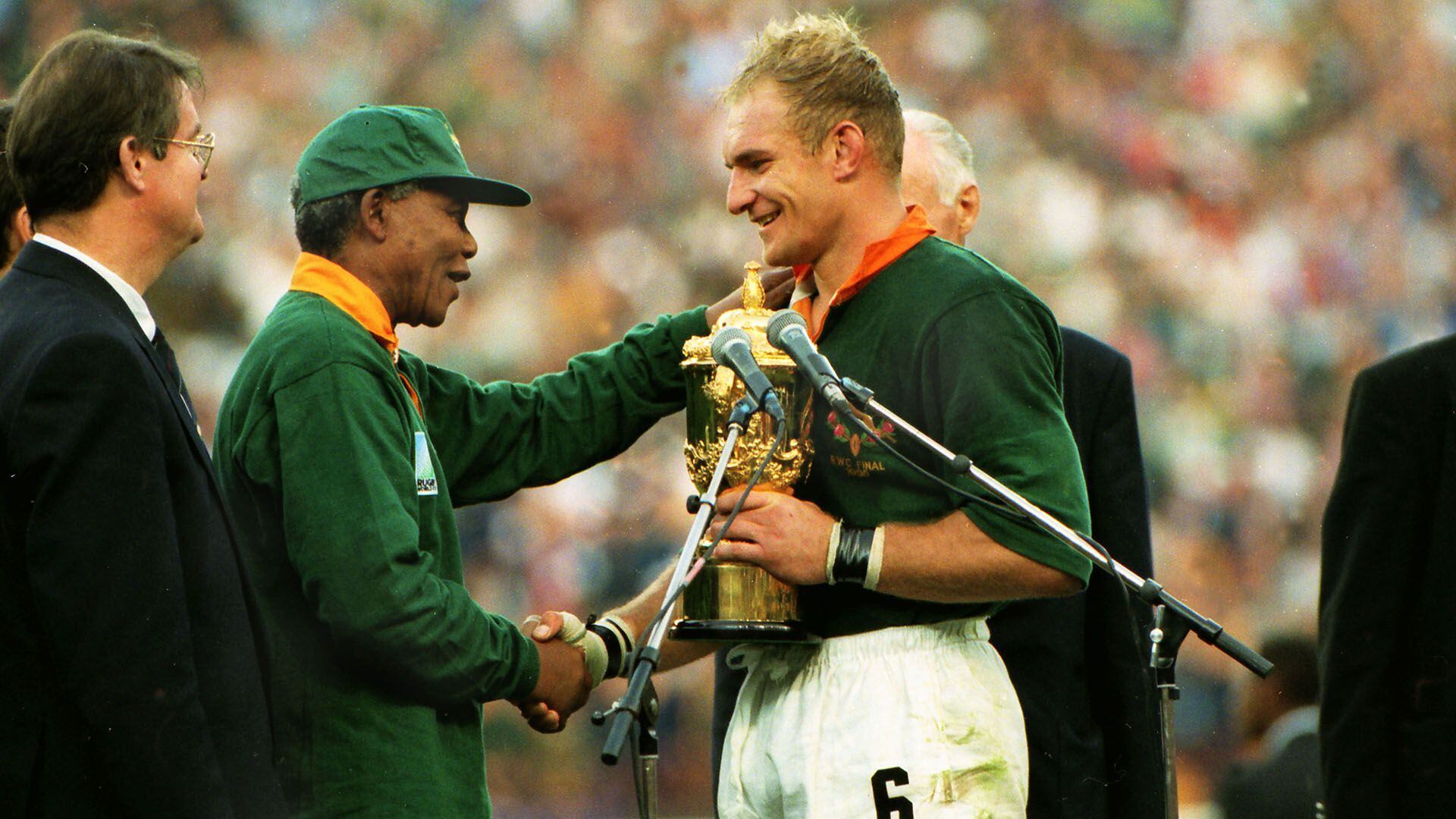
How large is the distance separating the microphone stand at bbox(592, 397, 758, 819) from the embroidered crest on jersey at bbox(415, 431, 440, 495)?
52 centimetres

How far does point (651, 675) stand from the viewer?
2.23 meters

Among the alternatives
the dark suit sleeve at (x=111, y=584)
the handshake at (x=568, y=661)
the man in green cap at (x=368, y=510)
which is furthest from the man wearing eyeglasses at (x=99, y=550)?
the handshake at (x=568, y=661)

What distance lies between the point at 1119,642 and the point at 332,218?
179cm

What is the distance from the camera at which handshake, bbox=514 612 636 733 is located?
294 cm

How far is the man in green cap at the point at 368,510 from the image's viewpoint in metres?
2.66

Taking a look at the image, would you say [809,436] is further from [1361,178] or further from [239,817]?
[1361,178]

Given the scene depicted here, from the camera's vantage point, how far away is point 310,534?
266 centimetres

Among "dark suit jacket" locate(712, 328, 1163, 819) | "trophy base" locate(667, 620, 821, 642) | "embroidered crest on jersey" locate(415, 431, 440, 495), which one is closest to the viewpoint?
"trophy base" locate(667, 620, 821, 642)

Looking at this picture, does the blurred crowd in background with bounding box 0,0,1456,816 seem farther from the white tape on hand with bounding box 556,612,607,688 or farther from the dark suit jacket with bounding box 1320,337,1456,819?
the dark suit jacket with bounding box 1320,337,1456,819

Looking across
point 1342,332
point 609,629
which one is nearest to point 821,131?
point 609,629

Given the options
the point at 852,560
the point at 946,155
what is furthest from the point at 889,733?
the point at 946,155

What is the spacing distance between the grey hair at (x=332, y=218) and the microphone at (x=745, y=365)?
74 centimetres

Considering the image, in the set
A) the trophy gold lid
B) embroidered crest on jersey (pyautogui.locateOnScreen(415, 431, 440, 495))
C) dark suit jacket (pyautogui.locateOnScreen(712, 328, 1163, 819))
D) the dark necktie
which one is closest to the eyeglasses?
the dark necktie

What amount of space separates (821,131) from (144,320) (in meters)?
1.14
